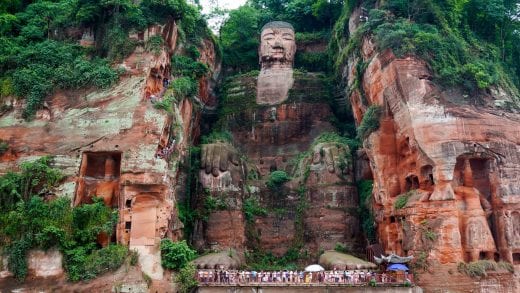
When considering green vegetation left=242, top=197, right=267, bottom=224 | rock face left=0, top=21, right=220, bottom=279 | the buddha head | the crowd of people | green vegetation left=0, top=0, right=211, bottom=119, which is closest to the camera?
the crowd of people

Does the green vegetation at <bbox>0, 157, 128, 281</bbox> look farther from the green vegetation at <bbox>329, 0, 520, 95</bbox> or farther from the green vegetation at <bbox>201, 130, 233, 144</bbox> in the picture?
the green vegetation at <bbox>329, 0, 520, 95</bbox>

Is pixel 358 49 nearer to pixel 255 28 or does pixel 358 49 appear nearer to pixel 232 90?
pixel 232 90

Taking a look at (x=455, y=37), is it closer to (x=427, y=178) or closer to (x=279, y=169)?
(x=427, y=178)

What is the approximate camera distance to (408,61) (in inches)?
1083

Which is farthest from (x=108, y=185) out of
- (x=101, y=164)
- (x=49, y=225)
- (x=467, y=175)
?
(x=467, y=175)

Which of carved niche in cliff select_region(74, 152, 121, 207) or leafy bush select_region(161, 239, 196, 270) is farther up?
carved niche in cliff select_region(74, 152, 121, 207)

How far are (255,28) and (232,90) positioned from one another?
8.12 m

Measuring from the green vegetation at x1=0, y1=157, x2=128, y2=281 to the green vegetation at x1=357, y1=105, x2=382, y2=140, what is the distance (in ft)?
46.9

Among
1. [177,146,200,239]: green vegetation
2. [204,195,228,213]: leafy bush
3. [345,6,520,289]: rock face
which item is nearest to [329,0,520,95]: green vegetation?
[345,6,520,289]: rock face

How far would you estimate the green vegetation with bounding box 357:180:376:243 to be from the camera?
28836mm

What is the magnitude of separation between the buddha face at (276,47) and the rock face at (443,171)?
1159 centimetres

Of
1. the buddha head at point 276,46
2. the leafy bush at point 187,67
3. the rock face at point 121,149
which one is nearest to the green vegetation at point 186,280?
the rock face at point 121,149

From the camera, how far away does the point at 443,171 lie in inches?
977

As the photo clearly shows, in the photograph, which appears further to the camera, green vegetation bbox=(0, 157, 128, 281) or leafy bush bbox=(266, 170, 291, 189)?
leafy bush bbox=(266, 170, 291, 189)
